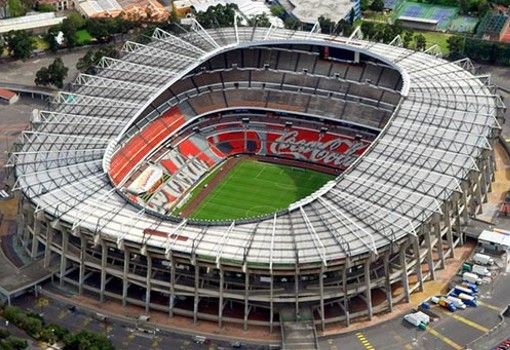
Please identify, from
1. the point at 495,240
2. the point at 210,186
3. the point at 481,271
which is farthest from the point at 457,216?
the point at 210,186

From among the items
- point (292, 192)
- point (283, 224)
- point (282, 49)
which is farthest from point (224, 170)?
point (283, 224)

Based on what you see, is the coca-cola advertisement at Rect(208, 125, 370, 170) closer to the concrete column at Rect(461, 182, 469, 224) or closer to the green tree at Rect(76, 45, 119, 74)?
the concrete column at Rect(461, 182, 469, 224)

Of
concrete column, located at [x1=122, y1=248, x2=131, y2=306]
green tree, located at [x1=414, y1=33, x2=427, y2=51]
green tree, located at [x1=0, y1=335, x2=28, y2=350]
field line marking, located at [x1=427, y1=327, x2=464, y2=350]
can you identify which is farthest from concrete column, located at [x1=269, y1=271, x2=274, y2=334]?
green tree, located at [x1=414, y1=33, x2=427, y2=51]

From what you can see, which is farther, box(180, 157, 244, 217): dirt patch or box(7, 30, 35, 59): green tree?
box(7, 30, 35, 59): green tree

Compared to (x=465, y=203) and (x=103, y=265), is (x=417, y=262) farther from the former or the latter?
(x=103, y=265)

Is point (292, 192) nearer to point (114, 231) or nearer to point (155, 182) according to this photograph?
point (155, 182)

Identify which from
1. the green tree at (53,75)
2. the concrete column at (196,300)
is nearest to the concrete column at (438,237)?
the concrete column at (196,300)
